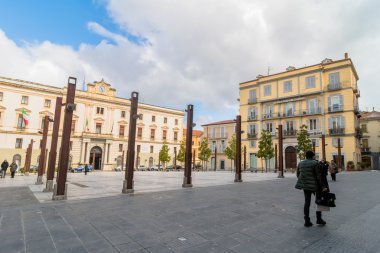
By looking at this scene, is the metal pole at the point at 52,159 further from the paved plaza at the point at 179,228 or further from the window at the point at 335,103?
the window at the point at 335,103

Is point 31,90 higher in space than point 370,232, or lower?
higher

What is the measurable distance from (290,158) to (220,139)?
1880 cm

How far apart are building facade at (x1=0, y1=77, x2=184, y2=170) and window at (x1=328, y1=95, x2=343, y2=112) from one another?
35094mm

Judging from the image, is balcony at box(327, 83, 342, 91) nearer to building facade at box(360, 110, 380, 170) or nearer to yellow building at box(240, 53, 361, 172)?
yellow building at box(240, 53, 361, 172)

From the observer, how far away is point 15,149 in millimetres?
39656

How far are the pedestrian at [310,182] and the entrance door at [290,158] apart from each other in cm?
3669

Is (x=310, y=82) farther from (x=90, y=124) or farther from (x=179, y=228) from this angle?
(x=90, y=124)

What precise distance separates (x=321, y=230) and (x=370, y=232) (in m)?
0.94

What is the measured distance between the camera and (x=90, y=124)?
153ft

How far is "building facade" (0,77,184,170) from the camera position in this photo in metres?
39.7

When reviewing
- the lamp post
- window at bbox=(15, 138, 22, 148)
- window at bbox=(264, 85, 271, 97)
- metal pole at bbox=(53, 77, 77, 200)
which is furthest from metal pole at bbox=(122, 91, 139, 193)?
window at bbox=(15, 138, 22, 148)

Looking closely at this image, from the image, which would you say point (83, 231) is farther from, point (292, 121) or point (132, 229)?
point (292, 121)

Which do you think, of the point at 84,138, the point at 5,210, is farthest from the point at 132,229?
the point at 84,138

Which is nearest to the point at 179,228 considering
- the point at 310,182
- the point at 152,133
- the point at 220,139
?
the point at 310,182
